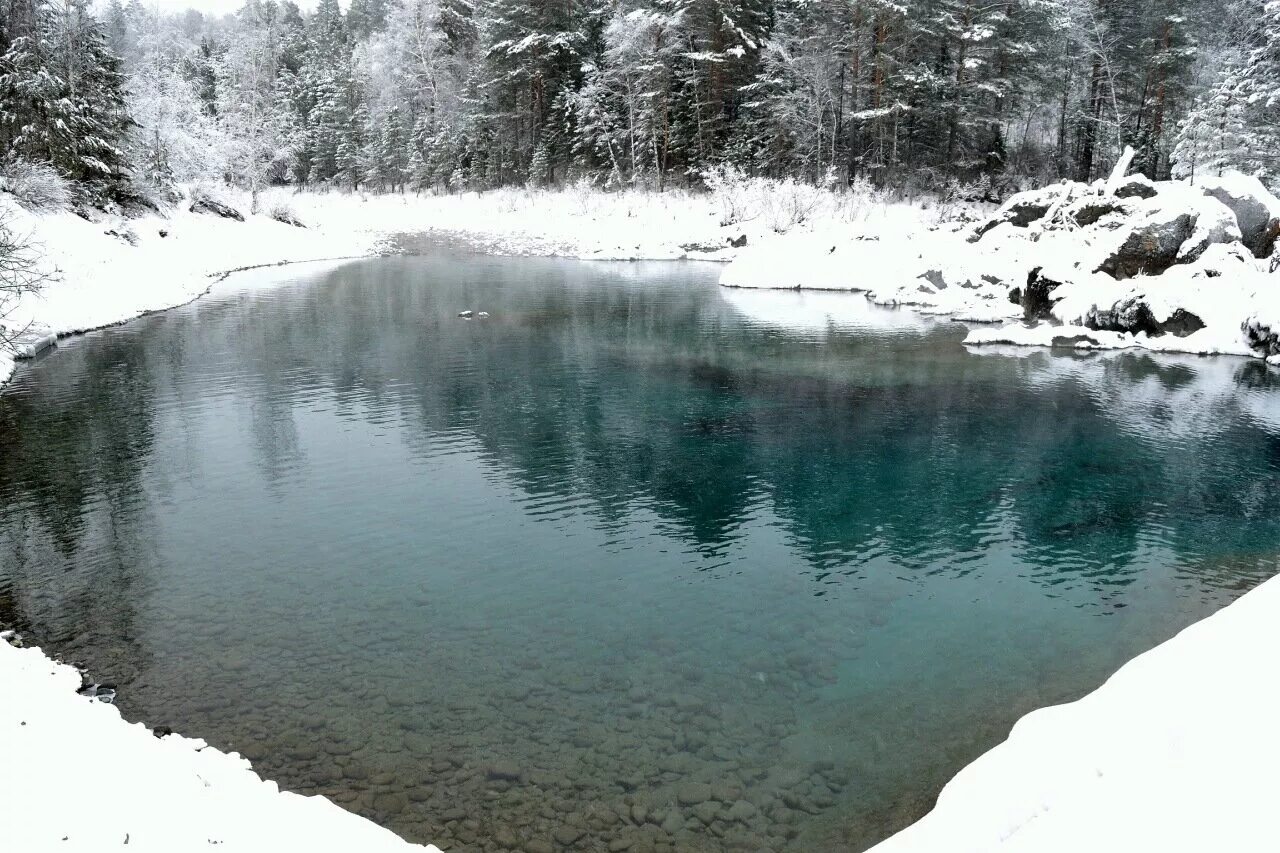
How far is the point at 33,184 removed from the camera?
95.2 feet

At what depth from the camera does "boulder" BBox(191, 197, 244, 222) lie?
44.9m

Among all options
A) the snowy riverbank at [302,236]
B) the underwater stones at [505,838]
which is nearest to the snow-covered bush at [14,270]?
the snowy riverbank at [302,236]

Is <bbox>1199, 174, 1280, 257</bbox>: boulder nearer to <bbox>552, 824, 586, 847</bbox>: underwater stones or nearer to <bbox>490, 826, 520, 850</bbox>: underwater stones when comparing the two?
<bbox>552, 824, 586, 847</bbox>: underwater stones

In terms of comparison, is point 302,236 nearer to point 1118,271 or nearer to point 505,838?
point 1118,271

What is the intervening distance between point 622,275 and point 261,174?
83.9 ft

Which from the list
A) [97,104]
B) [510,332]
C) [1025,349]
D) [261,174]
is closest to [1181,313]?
[1025,349]

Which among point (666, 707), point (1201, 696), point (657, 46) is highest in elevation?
point (657, 46)

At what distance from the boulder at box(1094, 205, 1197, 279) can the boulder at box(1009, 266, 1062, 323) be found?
160 cm

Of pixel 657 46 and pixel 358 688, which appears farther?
pixel 657 46

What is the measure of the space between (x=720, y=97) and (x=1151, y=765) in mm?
56919

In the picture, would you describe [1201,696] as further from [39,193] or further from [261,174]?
[261,174]

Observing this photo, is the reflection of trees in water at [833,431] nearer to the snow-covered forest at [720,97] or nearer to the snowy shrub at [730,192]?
the snow-covered forest at [720,97]

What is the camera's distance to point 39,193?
2961 cm

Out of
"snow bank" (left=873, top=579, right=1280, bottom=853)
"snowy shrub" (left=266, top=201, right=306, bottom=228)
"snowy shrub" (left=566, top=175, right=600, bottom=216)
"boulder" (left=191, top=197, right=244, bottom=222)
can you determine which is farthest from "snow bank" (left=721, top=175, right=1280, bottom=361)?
"snowy shrub" (left=266, top=201, right=306, bottom=228)
